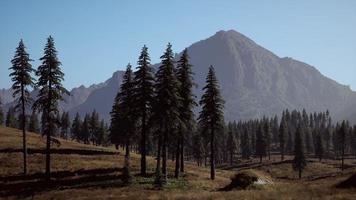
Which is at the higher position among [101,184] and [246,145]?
[101,184]

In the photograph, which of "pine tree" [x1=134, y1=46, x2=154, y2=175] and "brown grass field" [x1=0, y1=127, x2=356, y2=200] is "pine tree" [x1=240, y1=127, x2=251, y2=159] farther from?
"pine tree" [x1=134, y1=46, x2=154, y2=175]

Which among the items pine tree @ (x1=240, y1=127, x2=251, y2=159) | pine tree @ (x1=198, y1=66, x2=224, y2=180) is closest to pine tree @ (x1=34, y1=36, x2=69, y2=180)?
pine tree @ (x1=198, y1=66, x2=224, y2=180)

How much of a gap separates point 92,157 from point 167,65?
2339 centimetres

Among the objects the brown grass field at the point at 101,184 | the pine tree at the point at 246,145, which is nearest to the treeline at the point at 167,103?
the brown grass field at the point at 101,184

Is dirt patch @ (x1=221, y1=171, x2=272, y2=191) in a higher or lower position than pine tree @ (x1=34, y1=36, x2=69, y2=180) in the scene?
lower

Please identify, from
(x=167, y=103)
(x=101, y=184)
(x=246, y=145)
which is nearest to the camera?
(x=101, y=184)

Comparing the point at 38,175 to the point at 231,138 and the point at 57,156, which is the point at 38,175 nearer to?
the point at 57,156

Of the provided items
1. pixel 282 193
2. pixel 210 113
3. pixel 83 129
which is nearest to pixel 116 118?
pixel 210 113

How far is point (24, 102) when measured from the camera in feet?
168

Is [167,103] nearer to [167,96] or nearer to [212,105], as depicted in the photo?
[167,96]

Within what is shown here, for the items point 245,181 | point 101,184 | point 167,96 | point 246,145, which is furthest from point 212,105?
point 246,145

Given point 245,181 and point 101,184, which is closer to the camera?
point 245,181

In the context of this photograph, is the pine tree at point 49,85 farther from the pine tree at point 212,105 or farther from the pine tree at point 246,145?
the pine tree at point 246,145

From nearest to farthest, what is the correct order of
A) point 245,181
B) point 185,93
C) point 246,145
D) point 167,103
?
point 245,181 → point 167,103 → point 185,93 → point 246,145
